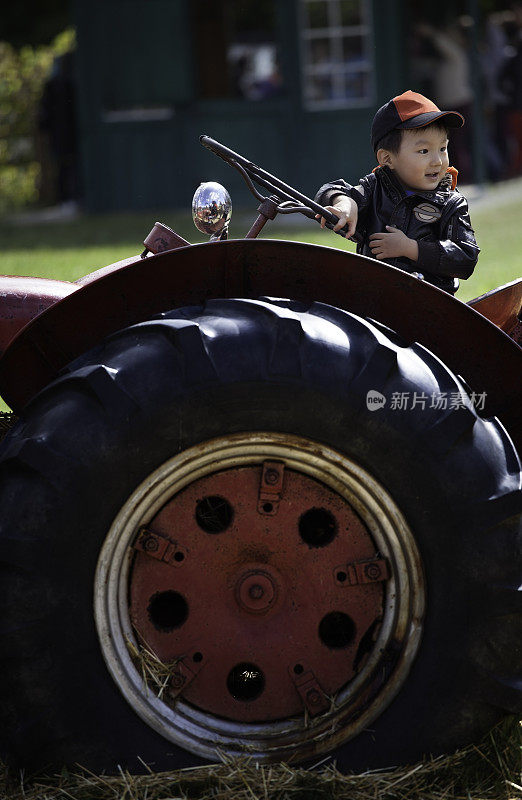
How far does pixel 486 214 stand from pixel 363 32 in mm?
3142

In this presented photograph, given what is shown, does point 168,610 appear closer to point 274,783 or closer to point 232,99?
point 274,783

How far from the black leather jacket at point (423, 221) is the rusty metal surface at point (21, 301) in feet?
2.78

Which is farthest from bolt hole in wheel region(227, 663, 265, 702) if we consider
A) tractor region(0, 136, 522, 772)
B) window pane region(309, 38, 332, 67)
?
window pane region(309, 38, 332, 67)

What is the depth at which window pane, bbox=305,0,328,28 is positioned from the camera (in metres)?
12.9

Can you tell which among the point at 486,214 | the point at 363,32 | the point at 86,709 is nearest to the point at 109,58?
the point at 363,32

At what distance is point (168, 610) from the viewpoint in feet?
7.09

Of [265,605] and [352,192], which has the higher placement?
[352,192]

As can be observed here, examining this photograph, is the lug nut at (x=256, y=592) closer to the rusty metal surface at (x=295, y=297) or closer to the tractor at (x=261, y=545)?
the tractor at (x=261, y=545)

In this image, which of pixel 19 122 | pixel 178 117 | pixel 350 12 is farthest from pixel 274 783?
pixel 19 122

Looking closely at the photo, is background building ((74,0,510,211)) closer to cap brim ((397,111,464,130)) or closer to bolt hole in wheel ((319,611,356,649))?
cap brim ((397,111,464,130))

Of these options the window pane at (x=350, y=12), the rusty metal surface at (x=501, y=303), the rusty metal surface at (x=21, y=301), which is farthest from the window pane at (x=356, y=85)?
the rusty metal surface at (x=501, y=303)

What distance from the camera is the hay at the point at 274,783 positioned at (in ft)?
6.66

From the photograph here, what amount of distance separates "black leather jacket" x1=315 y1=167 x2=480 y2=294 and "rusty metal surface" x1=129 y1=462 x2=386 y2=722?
0.96 metres

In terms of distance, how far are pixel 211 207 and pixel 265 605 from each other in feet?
3.63
